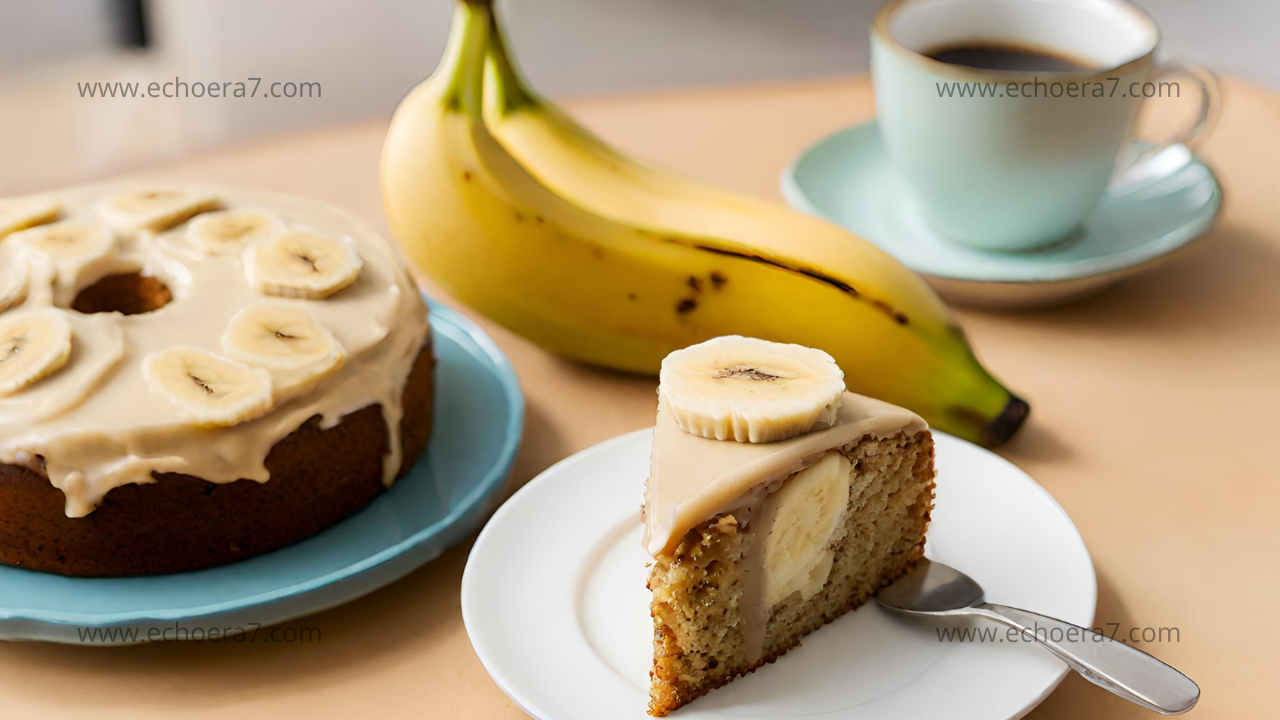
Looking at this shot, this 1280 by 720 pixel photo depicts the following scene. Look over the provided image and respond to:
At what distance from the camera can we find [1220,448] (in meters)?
1.23

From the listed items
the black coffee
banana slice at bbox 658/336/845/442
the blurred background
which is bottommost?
the blurred background

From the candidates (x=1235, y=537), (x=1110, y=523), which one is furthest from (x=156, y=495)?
(x=1235, y=537)

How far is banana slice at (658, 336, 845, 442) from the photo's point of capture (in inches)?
35.4

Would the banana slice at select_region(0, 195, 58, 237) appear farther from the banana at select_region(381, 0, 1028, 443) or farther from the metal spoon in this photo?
the metal spoon

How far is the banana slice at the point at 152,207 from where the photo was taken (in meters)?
1.23

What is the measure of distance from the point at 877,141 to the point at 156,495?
3.61ft

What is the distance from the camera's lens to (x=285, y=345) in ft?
3.51

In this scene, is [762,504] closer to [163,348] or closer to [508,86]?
[163,348]

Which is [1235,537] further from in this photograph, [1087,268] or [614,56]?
[614,56]

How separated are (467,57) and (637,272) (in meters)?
0.30

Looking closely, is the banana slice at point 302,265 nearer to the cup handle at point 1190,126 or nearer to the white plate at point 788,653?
the white plate at point 788,653

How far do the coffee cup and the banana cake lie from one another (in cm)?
62

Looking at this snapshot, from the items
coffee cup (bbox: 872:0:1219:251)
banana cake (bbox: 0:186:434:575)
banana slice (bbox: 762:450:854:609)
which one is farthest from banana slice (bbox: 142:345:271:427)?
coffee cup (bbox: 872:0:1219:251)

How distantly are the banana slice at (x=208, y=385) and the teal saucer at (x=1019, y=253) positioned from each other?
74 cm
